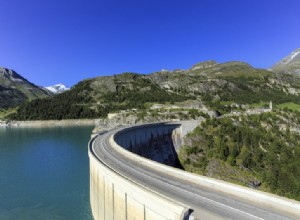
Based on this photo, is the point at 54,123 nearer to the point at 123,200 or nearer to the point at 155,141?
the point at 155,141

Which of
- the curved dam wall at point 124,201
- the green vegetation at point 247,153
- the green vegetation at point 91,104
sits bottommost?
the green vegetation at point 247,153

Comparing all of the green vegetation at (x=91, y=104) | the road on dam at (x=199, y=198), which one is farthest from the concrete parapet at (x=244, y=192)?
the green vegetation at (x=91, y=104)

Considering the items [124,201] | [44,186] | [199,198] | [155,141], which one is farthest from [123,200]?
[155,141]

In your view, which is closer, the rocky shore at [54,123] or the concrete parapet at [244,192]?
the concrete parapet at [244,192]

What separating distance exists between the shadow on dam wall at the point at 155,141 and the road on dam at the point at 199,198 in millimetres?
27326

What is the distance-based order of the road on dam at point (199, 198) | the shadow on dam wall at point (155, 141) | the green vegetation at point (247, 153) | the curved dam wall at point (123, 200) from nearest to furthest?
1. the road on dam at point (199, 198)
2. the curved dam wall at point (123, 200)
3. the shadow on dam wall at point (155, 141)
4. the green vegetation at point (247, 153)

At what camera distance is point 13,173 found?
51.7m

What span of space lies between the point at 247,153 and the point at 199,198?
60.5 metres

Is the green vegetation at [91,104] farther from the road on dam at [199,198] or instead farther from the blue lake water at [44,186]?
the road on dam at [199,198]

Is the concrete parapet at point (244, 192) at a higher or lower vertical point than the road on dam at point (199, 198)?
higher

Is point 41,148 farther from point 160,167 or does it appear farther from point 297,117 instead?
point 297,117

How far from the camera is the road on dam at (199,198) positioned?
1592cm

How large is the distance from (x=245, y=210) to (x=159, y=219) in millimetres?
5184

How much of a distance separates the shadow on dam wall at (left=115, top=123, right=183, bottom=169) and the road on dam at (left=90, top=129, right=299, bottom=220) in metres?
27.3
